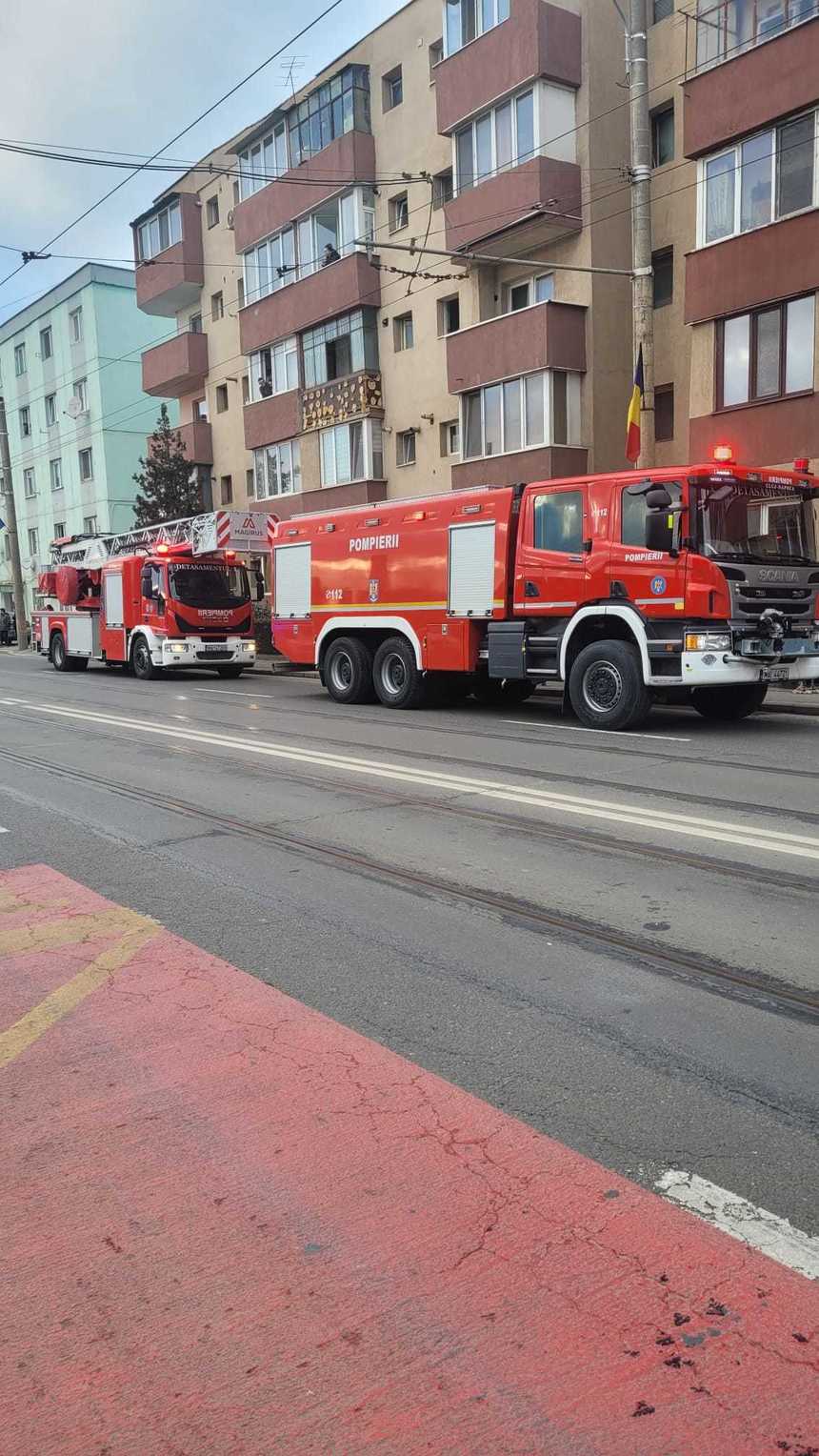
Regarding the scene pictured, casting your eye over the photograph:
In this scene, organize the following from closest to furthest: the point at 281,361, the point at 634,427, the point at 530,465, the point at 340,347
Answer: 1. the point at 634,427
2. the point at 530,465
3. the point at 340,347
4. the point at 281,361

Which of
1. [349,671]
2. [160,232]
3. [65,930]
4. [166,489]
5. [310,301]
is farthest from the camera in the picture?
[160,232]

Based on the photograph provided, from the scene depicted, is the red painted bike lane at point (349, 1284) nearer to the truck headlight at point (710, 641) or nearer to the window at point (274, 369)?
the truck headlight at point (710, 641)

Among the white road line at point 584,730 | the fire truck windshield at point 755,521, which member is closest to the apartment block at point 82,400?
the white road line at point 584,730

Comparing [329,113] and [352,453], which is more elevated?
[329,113]

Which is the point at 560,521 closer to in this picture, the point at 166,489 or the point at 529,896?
the point at 529,896

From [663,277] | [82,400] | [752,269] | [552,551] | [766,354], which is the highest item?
[82,400]

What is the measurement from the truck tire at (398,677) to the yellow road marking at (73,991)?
10.1 meters

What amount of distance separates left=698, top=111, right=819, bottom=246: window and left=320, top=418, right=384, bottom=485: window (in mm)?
11103

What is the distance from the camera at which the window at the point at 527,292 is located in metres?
23.8

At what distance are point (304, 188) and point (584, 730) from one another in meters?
23.0

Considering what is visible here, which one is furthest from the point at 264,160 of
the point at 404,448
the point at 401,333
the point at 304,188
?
the point at 404,448

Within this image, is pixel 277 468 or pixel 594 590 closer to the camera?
pixel 594 590

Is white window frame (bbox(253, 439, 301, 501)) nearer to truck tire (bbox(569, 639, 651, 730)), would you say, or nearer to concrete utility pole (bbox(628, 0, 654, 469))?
concrete utility pole (bbox(628, 0, 654, 469))

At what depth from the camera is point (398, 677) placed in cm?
1606
